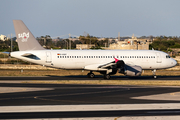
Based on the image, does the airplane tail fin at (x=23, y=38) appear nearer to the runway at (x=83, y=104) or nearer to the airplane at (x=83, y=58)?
the airplane at (x=83, y=58)

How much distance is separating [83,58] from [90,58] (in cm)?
94

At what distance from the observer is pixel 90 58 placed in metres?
32.3

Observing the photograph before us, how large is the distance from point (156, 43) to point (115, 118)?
121529 mm

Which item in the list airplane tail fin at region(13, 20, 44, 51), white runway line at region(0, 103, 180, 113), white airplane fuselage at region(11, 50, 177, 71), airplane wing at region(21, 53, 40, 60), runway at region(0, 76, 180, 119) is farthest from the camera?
airplane tail fin at region(13, 20, 44, 51)

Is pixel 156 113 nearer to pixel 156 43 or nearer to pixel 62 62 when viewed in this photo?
pixel 62 62

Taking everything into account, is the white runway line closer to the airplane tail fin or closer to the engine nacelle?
the engine nacelle

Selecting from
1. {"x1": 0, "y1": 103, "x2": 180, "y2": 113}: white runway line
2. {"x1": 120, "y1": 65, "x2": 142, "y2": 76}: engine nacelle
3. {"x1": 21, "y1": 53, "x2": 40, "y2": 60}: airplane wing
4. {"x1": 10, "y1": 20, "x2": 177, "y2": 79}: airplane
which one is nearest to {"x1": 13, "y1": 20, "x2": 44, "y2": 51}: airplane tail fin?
{"x1": 10, "y1": 20, "x2": 177, "y2": 79}: airplane

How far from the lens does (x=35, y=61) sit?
101 ft

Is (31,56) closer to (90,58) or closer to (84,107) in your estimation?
(90,58)

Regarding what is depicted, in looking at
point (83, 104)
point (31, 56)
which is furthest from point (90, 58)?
point (83, 104)

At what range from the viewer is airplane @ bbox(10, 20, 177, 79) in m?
30.9

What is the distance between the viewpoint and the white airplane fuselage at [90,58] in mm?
31027

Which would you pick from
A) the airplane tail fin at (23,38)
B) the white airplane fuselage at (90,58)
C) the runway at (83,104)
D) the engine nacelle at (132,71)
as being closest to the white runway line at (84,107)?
the runway at (83,104)

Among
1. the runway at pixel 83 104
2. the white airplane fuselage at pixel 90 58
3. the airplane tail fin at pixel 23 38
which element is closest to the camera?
the runway at pixel 83 104
